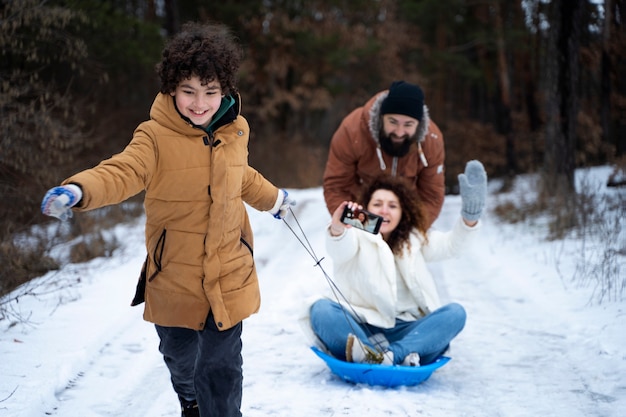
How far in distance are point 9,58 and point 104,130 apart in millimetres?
5785

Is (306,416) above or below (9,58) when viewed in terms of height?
below

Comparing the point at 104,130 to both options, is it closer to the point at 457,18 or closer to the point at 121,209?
the point at 121,209

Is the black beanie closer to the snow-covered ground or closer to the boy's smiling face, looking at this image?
the snow-covered ground

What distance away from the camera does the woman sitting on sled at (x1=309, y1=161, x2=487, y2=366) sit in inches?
153

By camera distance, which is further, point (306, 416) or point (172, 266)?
point (306, 416)

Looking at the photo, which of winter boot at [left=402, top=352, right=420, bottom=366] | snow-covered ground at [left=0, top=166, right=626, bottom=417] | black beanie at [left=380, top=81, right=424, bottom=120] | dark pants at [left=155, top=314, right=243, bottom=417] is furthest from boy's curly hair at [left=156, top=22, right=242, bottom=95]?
black beanie at [left=380, top=81, right=424, bottom=120]

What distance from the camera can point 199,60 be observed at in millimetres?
2672

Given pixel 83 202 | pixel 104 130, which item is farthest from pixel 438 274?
pixel 104 130

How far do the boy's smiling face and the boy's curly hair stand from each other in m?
0.02

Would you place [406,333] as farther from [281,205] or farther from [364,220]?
[281,205]

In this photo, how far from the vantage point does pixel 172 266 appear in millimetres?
2764

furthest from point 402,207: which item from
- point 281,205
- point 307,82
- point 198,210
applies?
point 307,82

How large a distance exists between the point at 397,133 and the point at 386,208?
88 cm

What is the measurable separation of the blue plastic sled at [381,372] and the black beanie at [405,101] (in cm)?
188
